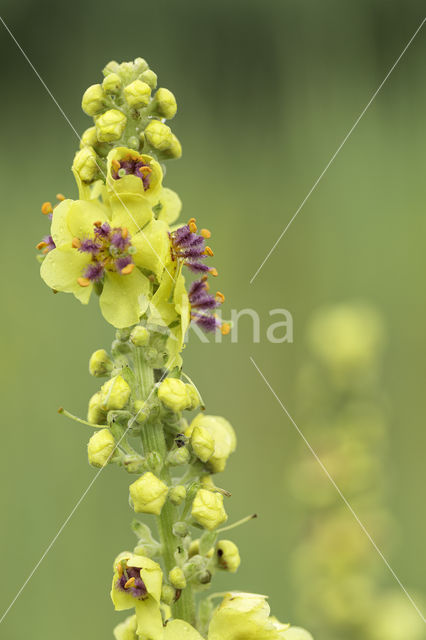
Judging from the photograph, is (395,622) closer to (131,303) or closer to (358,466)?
(358,466)

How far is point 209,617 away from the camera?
2.31 meters

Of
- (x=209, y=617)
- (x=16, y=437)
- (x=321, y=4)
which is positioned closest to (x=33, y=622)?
(x=16, y=437)

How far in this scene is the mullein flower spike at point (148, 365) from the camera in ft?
7.16

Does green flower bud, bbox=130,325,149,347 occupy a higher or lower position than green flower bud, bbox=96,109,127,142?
lower

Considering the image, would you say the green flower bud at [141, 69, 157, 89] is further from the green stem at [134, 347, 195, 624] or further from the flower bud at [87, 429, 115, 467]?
the flower bud at [87, 429, 115, 467]

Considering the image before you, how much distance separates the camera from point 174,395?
2.21 meters

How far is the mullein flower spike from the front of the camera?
Result: 2.18m

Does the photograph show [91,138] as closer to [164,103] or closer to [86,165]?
[86,165]

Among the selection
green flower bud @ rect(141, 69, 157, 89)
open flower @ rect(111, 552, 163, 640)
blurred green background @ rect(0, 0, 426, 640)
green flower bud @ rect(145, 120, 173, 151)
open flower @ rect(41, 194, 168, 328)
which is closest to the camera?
open flower @ rect(111, 552, 163, 640)

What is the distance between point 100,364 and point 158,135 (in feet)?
2.40

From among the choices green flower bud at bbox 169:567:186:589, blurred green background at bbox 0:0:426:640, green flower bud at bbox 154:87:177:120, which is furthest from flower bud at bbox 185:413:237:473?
blurred green background at bbox 0:0:426:640

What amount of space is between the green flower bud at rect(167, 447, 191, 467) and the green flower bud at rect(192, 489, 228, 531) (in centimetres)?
11

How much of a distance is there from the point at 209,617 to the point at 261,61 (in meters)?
11.6

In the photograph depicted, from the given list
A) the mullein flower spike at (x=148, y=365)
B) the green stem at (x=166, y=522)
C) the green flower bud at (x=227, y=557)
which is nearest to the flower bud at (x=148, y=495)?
the mullein flower spike at (x=148, y=365)
